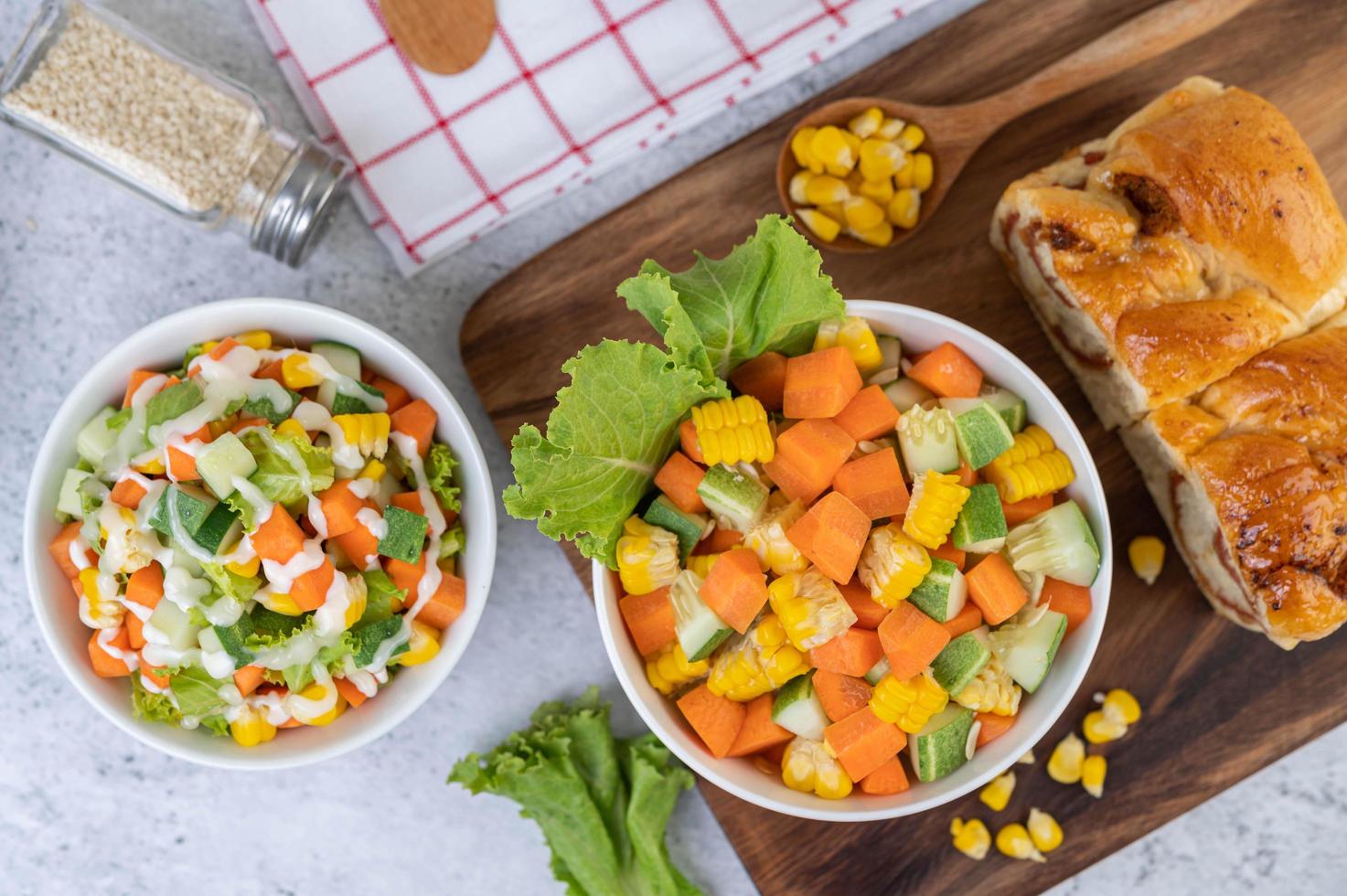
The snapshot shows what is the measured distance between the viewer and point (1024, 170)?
2979 mm

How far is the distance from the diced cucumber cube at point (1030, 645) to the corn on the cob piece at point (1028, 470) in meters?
0.29

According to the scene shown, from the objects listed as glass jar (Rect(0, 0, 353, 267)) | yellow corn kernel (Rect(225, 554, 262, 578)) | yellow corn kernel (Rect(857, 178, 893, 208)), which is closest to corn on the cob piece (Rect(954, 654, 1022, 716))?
yellow corn kernel (Rect(857, 178, 893, 208))

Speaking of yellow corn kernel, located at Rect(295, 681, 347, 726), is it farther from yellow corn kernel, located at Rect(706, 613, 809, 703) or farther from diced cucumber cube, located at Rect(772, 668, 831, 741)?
diced cucumber cube, located at Rect(772, 668, 831, 741)

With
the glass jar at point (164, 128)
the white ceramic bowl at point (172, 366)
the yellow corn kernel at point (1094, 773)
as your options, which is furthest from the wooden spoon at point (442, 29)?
the yellow corn kernel at point (1094, 773)

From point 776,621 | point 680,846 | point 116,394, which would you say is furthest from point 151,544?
point 680,846

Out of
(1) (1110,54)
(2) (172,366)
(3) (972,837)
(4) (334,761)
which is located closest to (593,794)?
(4) (334,761)

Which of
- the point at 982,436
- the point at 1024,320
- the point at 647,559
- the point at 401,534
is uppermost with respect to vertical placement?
the point at 401,534

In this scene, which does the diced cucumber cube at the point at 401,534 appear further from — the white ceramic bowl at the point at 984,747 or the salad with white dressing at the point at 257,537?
the white ceramic bowl at the point at 984,747

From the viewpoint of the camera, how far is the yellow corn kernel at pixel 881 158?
2.88 metres

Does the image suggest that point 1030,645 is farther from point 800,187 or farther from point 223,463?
point 223,463

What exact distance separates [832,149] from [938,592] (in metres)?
1.21

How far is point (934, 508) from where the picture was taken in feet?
7.65

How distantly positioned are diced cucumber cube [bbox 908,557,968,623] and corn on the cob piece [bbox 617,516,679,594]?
1.78 ft

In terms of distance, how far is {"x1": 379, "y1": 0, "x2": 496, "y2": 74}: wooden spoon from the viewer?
2988 millimetres
